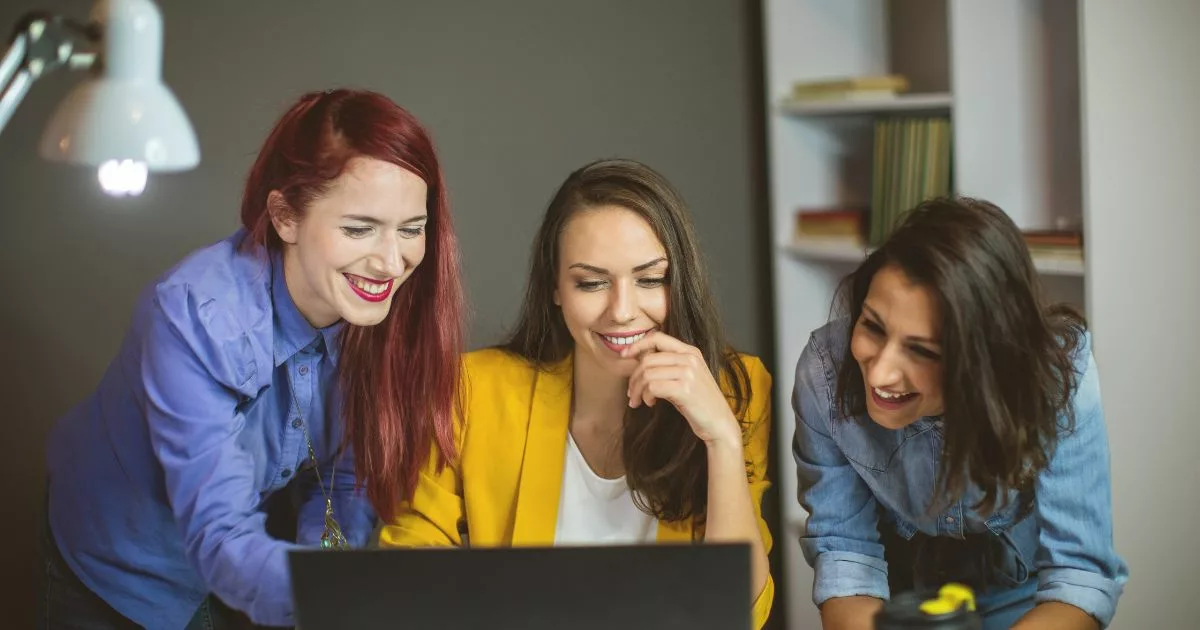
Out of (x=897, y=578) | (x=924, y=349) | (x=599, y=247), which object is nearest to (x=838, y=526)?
(x=897, y=578)

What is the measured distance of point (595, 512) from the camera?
A: 1969 millimetres

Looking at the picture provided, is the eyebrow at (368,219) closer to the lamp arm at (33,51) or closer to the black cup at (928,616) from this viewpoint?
the lamp arm at (33,51)

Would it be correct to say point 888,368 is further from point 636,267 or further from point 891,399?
point 636,267

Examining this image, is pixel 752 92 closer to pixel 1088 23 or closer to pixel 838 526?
pixel 1088 23

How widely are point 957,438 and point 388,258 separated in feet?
2.83

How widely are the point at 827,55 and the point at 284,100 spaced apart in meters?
1.43

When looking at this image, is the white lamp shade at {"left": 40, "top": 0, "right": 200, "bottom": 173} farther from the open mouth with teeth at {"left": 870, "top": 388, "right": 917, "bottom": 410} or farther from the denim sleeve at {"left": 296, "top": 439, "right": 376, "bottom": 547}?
the open mouth with teeth at {"left": 870, "top": 388, "right": 917, "bottom": 410}

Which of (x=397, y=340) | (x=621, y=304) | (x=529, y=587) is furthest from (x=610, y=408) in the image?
(x=529, y=587)

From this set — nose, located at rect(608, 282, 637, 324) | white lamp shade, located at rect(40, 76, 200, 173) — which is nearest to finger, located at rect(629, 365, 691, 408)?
nose, located at rect(608, 282, 637, 324)

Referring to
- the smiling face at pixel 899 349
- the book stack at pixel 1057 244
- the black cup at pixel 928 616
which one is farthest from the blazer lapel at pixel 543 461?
the book stack at pixel 1057 244

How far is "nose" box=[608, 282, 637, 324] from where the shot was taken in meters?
1.83

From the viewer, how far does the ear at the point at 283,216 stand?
5.95 feet

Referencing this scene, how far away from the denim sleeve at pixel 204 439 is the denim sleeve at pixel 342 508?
0.29 meters

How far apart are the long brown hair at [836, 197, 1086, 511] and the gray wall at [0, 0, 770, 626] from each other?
5.14 feet
